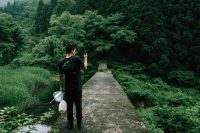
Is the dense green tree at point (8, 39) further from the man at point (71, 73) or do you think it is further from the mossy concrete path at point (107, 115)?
the man at point (71, 73)

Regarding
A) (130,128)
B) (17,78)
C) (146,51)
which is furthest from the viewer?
(146,51)

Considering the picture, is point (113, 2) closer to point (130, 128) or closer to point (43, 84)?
point (43, 84)

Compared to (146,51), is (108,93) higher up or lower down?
lower down

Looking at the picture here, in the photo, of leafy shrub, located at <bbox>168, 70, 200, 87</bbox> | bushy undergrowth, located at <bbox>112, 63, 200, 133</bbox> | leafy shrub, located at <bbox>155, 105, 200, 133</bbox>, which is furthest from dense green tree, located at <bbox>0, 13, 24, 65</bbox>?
leafy shrub, located at <bbox>155, 105, 200, 133</bbox>

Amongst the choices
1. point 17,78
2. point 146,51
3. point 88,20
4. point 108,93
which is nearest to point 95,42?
point 88,20

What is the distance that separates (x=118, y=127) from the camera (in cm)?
707

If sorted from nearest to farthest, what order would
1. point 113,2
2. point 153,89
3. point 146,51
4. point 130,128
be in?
point 130,128 → point 153,89 → point 146,51 → point 113,2

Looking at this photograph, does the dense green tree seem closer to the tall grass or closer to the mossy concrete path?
the tall grass

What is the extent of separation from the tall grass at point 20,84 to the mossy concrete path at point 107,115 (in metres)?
3.96

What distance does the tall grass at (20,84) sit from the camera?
13.7m

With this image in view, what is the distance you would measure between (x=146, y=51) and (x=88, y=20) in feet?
16.0

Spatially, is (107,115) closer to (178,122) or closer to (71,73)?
(71,73)

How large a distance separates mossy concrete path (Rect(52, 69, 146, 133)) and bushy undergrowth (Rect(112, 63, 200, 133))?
2.77 ft

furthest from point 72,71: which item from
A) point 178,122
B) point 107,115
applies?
point 178,122
